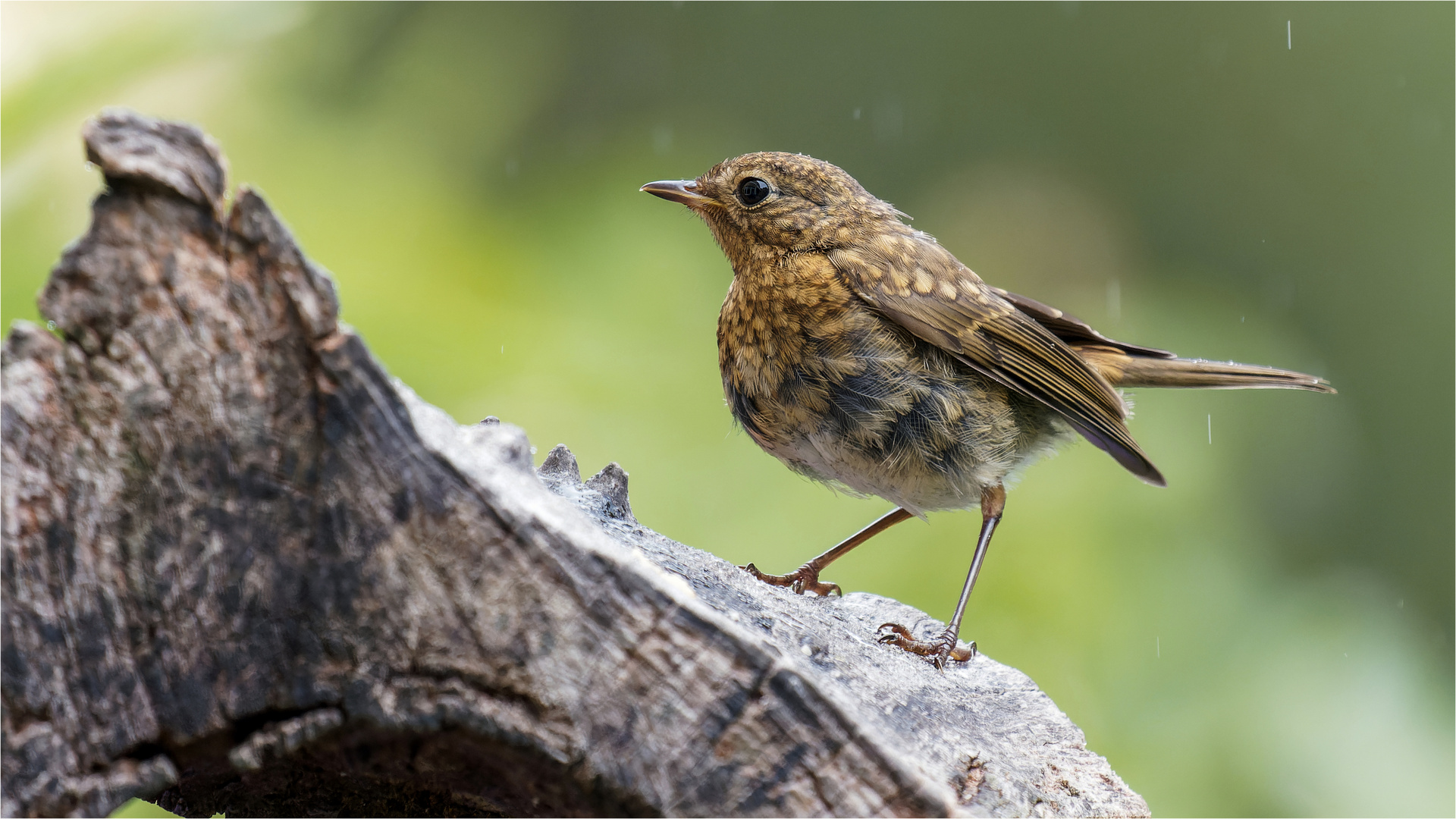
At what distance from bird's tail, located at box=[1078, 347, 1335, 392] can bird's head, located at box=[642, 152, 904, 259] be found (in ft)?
2.51

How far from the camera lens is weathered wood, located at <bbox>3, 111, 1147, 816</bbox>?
110 cm

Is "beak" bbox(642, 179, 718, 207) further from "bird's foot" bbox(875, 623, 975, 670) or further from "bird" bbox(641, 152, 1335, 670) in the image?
"bird's foot" bbox(875, 623, 975, 670)

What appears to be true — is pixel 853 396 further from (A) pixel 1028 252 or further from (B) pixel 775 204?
(A) pixel 1028 252

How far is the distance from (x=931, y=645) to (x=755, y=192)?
1140 mm

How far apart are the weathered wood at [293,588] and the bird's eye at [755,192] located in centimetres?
154

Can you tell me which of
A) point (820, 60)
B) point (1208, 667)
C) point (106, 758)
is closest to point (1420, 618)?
point (1208, 667)

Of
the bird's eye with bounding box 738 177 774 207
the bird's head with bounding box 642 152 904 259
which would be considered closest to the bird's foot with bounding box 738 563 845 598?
the bird's head with bounding box 642 152 904 259

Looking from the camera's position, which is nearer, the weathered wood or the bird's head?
the weathered wood

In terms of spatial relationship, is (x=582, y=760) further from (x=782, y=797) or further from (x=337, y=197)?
(x=337, y=197)

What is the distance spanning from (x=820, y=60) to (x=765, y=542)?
2547 millimetres

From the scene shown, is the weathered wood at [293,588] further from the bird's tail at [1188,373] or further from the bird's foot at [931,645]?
the bird's tail at [1188,373]

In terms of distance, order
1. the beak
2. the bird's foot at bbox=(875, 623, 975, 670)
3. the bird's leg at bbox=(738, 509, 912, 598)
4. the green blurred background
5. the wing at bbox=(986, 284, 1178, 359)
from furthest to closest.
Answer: the green blurred background
the wing at bbox=(986, 284, 1178, 359)
the beak
the bird's leg at bbox=(738, 509, 912, 598)
the bird's foot at bbox=(875, 623, 975, 670)

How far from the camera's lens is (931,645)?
2.27 meters

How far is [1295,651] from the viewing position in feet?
12.2
